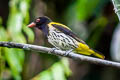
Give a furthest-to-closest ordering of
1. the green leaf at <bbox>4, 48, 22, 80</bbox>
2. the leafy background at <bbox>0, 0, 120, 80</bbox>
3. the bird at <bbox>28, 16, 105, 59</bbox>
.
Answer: the leafy background at <bbox>0, 0, 120, 80</bbox>, the green leaf at <bbox>4, 48, 22, 80</bbox>, the bird at <bbox>28, 16, 105, 59</bbox>

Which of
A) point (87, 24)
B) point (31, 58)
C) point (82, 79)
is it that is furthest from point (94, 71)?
point (31, 58)

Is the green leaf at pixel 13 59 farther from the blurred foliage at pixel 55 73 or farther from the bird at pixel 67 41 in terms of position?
the bird at pixel 67 41

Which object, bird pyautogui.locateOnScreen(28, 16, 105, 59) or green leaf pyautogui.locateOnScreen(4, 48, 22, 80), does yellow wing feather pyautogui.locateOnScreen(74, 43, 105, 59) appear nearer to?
bird pyautogui.locateOnScreen(28, 16, 105, 59)

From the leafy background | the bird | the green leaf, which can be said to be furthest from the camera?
the leafy background

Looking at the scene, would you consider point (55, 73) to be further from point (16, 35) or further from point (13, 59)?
point (16, 35)

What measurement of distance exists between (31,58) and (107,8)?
1.20 m

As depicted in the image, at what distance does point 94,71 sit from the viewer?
5695 millimetres

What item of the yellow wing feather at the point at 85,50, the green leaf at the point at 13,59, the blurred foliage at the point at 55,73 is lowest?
the blurred foliage at the point at 55,73

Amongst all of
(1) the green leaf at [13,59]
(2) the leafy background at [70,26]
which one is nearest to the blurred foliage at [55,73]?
(2) the leafy background at [70,26]

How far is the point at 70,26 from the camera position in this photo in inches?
201

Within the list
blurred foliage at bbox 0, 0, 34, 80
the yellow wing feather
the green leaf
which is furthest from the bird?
the green leaf

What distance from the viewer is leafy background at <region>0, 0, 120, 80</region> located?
12.8 feet

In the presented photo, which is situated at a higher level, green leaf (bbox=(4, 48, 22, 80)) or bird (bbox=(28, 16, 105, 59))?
bird (bbox=(28, 16, 105, 59))

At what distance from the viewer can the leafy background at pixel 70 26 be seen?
3.89 meters
